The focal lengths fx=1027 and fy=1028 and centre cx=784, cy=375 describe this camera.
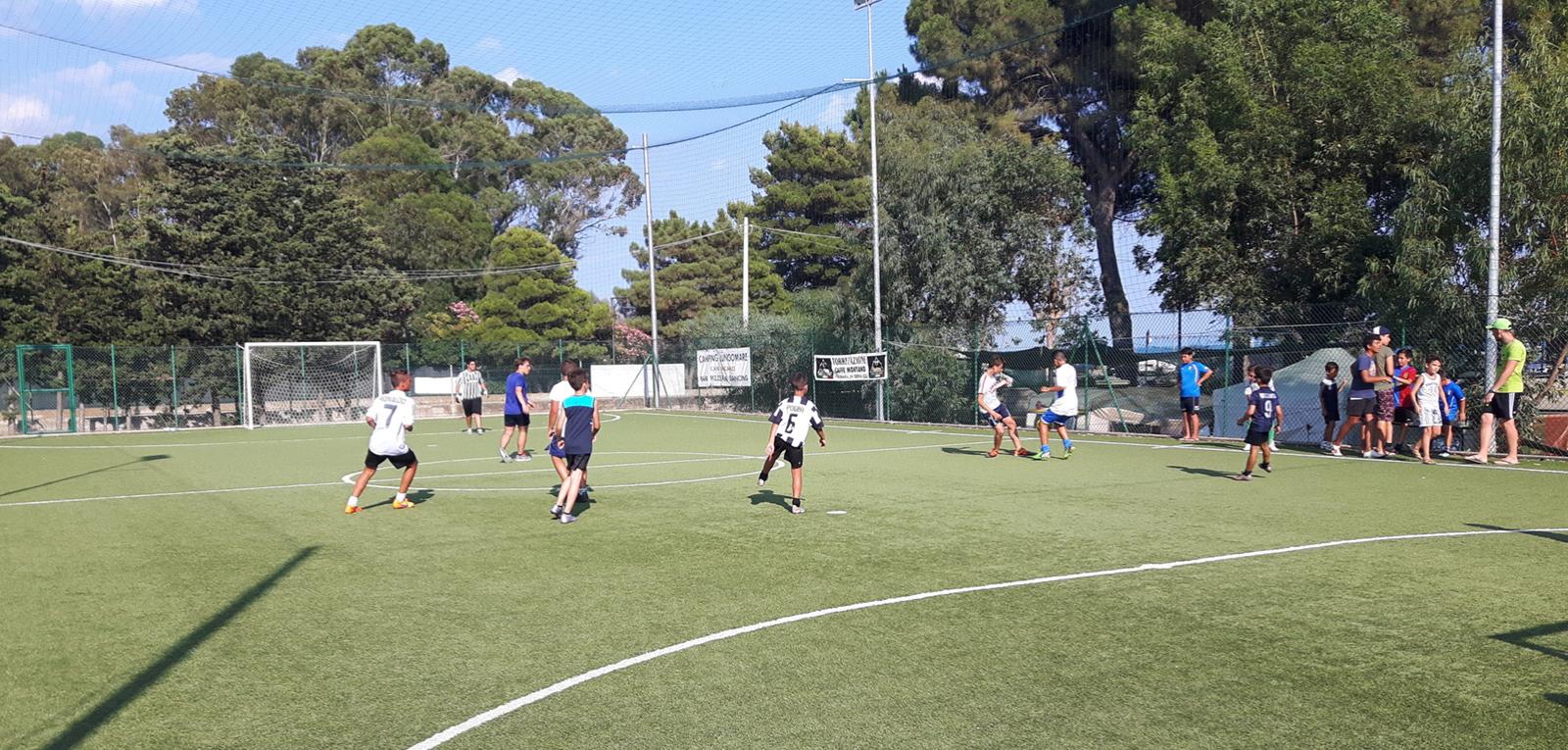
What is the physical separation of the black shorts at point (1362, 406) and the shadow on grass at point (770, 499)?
9.41 meters

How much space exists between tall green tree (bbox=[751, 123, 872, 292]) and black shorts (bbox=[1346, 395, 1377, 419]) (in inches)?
1270

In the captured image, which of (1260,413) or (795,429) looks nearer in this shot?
(795,429)

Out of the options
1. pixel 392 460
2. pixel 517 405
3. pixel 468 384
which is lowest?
pixel 392 460

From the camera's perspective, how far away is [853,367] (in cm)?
2789

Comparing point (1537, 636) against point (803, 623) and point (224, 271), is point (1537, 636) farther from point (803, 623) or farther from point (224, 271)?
point (224, 271)

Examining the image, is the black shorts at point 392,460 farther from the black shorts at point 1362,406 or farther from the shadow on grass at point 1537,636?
the black shorts at point 1362,406

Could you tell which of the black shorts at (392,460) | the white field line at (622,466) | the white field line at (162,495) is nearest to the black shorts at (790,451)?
the white field line at (622,466)

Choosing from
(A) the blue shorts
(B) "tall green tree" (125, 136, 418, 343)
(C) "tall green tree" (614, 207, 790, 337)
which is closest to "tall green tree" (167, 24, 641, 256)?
(C) "tall green tree" (614, 207, 790, 337)

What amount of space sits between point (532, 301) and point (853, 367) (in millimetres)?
26230

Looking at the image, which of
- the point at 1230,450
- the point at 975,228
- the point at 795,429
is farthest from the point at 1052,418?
the point at 975,228

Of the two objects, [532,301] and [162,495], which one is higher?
[532,301]

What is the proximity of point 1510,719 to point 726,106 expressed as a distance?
3116cm

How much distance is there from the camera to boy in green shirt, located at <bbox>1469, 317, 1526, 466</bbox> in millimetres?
13398

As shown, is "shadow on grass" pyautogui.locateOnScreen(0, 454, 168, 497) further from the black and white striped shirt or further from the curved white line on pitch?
the curved white line on pitch
